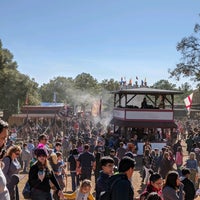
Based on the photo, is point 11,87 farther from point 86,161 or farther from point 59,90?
point 59,90

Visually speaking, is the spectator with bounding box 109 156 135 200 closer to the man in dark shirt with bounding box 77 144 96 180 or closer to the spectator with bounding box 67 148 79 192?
the man in dark shirt with bounding box 77 144 96 180

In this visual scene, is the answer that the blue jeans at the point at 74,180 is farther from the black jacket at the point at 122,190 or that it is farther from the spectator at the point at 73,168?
the black jacket at the point at 122,190

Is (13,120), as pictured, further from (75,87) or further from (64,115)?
(75,87)

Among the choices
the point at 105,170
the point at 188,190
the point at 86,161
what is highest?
the point at 105,170

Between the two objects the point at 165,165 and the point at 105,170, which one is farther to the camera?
the point at 165,165

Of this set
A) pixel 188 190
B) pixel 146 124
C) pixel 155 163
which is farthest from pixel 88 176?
pixel 146 124

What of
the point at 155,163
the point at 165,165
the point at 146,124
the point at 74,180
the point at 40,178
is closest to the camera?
the point at 40,178

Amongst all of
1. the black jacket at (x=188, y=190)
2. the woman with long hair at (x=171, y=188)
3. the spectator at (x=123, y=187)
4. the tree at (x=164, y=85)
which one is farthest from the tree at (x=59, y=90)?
the spectator at (x=123, y=187)

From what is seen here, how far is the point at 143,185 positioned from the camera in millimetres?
14812

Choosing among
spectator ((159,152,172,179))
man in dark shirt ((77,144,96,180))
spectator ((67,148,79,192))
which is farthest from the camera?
spectator ((159,152,172,179))

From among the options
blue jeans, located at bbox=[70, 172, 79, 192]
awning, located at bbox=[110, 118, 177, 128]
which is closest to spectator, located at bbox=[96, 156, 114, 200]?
blue jeans, located at bbox=[70, 172, 79, 192]

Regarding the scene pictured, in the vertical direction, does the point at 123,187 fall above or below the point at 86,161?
above

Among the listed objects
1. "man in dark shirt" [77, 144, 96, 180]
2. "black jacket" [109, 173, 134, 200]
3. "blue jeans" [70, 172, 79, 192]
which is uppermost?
"black jacket" [109, 173, 134, 200]

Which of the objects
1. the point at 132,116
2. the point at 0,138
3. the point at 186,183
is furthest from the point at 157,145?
the point at 0,138
